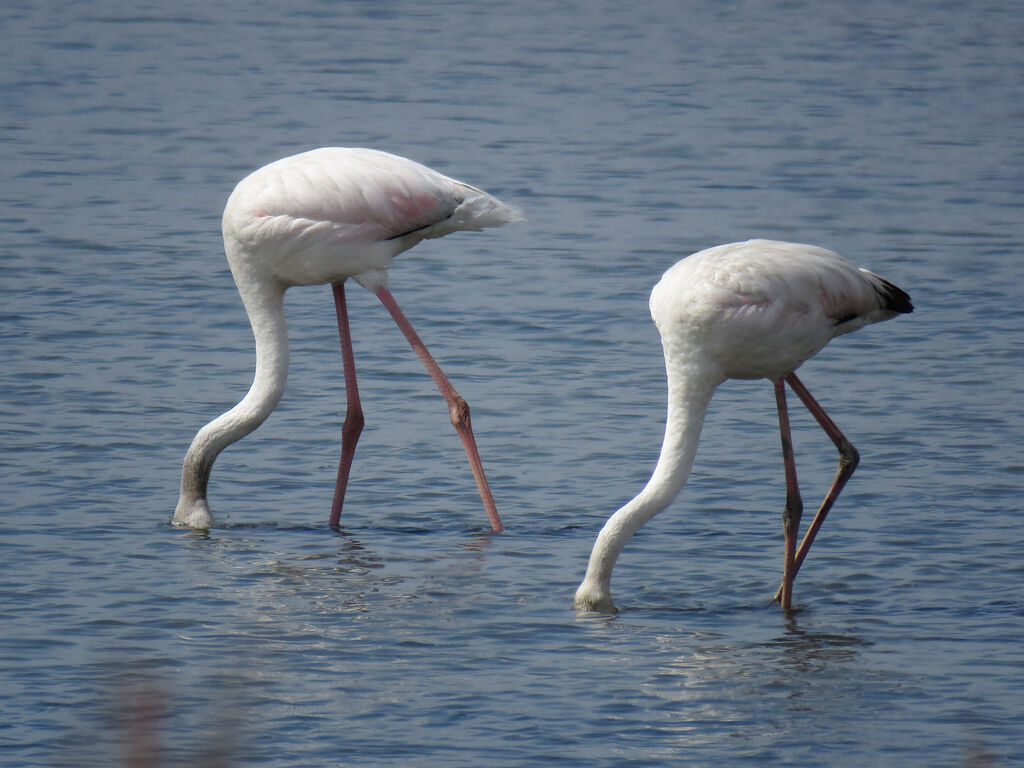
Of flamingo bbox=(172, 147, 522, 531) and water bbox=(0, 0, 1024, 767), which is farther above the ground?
flamingo bbox=(172, 147, 522, 531)

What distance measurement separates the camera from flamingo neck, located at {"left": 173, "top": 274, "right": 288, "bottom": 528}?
727 cm

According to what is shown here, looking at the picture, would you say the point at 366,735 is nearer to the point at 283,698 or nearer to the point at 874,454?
the point at 283,698

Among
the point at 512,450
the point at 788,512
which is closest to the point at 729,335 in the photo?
the point at 788,512

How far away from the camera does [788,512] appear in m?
6.42

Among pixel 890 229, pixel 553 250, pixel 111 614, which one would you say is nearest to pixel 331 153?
pixel 111 614

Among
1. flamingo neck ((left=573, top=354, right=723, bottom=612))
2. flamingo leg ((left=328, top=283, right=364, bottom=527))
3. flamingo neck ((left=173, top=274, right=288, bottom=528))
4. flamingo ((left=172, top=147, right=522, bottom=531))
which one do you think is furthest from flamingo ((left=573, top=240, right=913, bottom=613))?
flamingo neck ((left=173, top=274, right=288, bottom=528))

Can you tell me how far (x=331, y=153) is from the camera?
7.55 meters

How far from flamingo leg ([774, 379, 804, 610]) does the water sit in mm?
150

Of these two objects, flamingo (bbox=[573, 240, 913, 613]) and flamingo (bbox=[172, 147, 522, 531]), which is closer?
flamingo (bbox=[573, 240, 913, 613])

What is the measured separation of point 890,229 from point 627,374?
3.81m

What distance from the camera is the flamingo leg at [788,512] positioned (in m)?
6.24

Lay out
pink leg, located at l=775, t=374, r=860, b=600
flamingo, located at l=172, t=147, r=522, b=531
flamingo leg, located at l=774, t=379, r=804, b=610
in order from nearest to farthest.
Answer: flamingo leg, located at l=774, t=379, r=804, b=610
pink leg, located at l=775, t=374, r=860, b=600
flamingo, located at l=172, t=147, r=522, b=531

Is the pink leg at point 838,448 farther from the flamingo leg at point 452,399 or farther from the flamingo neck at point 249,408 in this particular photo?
the flamingo neck at point 249,408

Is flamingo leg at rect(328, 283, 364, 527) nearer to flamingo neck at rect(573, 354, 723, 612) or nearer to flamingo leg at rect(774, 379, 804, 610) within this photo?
flamingo neck at rect(573, 354, 723, 612)
